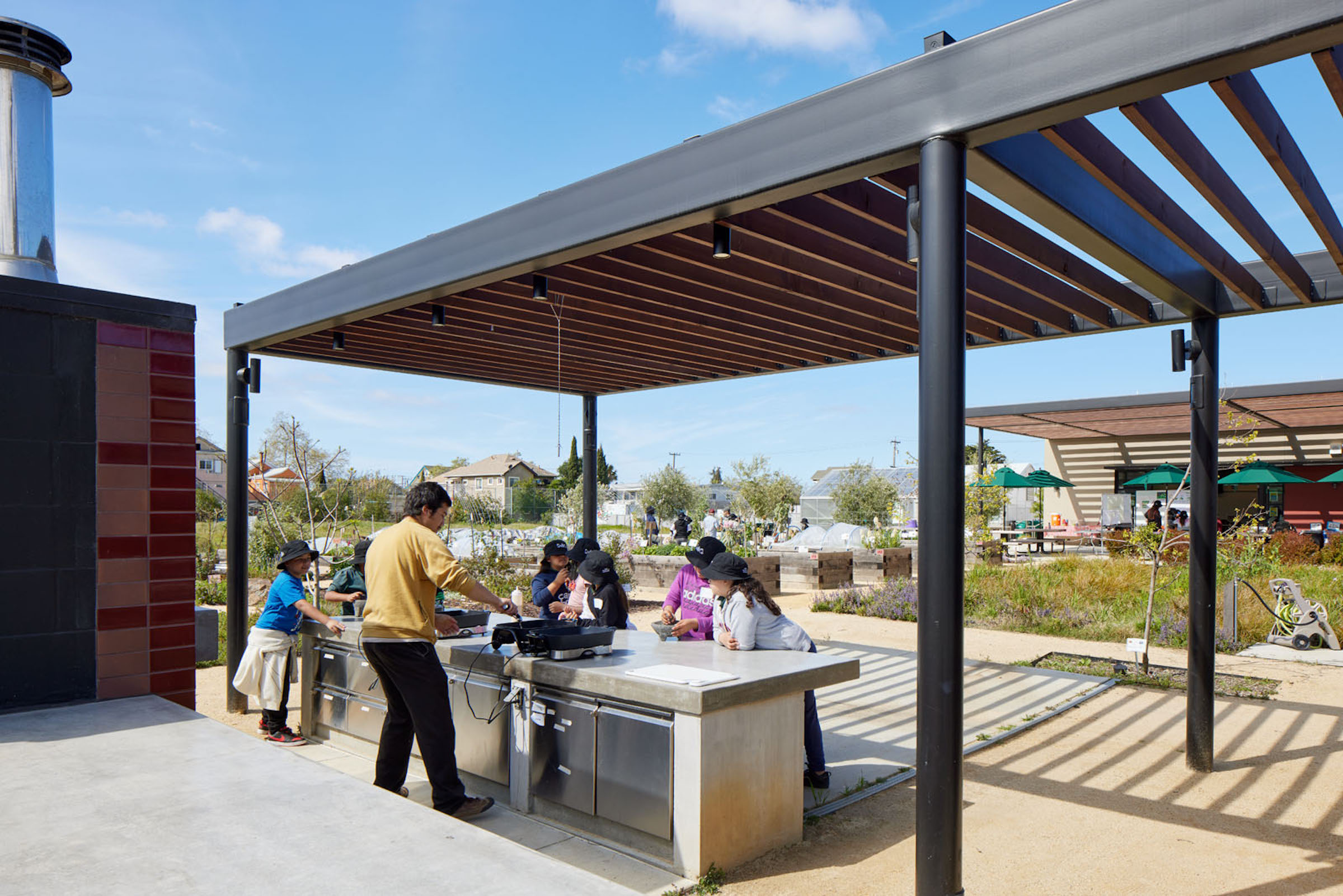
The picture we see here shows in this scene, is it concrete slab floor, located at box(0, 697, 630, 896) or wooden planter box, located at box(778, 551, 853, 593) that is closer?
concrete slab floor, located at box(0, 697, 630, 896)

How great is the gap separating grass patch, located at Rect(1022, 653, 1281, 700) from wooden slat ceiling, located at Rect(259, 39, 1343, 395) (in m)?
3.94

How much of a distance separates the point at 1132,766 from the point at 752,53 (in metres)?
7.72

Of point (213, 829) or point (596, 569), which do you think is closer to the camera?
point (213, 829)

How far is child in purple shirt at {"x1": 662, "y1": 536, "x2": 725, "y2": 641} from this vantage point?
5.81m

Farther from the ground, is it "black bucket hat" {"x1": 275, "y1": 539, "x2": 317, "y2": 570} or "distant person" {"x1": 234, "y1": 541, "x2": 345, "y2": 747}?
"black bucket hat" {"x1": 275, "y1": 539, "x2": 317, "y2": 570}

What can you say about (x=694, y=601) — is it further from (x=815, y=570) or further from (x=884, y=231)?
(x=815, y=570)

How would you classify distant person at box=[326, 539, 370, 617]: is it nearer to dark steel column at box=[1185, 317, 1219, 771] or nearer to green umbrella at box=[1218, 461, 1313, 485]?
dark steel column at box=[1185, 317, 1219, 771]

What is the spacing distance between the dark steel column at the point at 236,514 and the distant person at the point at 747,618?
4961 mm

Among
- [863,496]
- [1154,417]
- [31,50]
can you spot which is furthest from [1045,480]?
[31,50]

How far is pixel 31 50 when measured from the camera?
5.41 m

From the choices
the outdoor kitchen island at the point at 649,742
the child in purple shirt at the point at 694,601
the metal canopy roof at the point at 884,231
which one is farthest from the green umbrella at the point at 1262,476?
the outdoor kitchen island at the point at 649,742

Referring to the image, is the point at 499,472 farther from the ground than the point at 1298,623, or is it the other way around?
the point at 499,472

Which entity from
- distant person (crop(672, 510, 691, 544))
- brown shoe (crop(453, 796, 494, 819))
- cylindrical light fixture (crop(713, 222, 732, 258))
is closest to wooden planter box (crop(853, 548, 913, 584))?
distant person (crop(672, 510, 691, 544))

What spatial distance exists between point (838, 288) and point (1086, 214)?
7.03 feet
